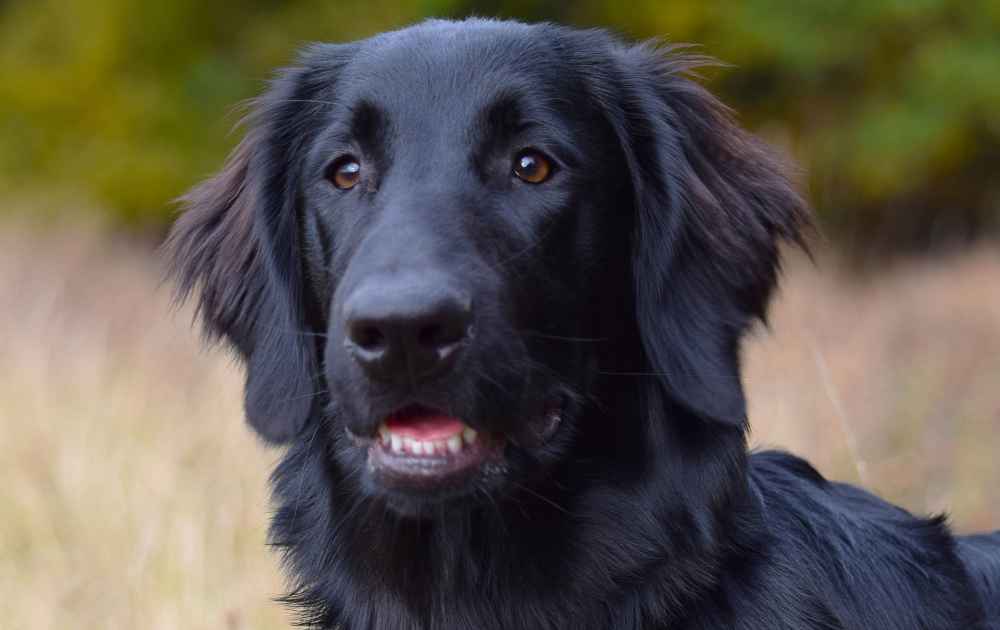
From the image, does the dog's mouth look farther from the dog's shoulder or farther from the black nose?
the dog's shoulder

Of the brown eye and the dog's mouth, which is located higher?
the brown eye

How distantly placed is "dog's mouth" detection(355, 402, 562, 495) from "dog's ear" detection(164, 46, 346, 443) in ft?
1.56

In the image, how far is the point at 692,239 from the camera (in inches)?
112

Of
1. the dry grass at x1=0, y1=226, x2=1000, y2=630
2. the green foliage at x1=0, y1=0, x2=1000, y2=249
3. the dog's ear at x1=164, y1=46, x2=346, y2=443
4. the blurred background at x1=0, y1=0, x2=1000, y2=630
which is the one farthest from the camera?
the green foliage at x1=0, y1=0, x2=1000, y2=249

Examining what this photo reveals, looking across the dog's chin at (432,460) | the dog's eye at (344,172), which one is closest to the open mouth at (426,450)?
the dog's chin at (432,460)

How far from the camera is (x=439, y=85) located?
2.79m

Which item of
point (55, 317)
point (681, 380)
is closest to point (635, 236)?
point (681, 380)

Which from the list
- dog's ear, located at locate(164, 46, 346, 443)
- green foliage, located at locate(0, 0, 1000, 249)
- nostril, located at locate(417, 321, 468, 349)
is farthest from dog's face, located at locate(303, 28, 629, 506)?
green foliage, located at locate(0, 0, 1000, 249)

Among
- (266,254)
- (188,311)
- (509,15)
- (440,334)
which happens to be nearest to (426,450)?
(440,334)

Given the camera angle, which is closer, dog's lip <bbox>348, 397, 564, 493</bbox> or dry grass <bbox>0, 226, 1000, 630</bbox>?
dog's lip <bbox>348, 397, 564, 493</bbox>

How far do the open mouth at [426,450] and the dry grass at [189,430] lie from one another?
1.06m

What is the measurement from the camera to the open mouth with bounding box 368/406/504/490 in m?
2.45

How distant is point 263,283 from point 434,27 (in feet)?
2.46

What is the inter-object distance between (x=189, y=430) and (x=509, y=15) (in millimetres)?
5793
